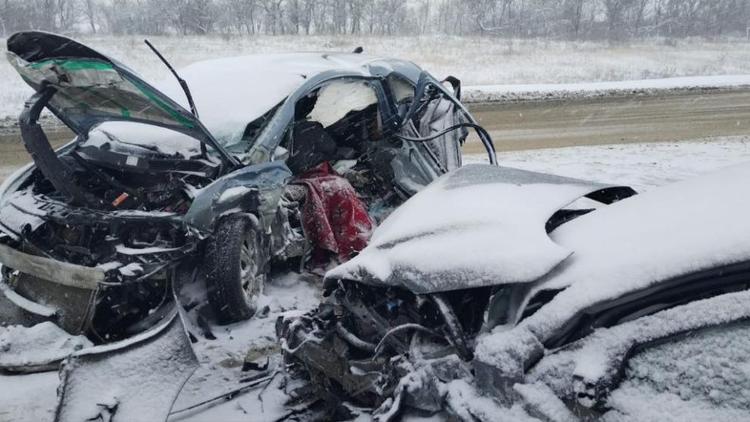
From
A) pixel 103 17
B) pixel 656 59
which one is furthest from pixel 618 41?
pixel 103 17

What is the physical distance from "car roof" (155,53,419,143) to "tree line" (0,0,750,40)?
33.7m

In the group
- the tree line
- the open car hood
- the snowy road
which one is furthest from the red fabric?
the tree line

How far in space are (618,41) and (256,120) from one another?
37.5 meters

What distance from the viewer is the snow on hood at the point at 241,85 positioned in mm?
4410

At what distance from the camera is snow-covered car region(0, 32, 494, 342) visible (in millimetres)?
3377

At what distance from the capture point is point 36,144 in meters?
3.59

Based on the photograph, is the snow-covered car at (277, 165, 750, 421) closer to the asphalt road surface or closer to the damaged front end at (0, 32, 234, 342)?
the damaged front end at (0, 32, 234, 342)

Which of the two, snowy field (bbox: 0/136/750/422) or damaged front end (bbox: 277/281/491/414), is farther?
snowy field (bbox: 0/136/750/422)

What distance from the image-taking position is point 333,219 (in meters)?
5.03

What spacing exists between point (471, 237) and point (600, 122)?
1146 cm

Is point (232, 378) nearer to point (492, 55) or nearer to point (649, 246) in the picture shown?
point (649, 246)

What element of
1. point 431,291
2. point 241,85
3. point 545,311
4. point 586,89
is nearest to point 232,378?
point 431,291

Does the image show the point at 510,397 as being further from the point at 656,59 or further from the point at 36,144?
the point at 656,59

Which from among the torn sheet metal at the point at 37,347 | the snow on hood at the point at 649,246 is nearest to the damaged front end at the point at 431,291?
the snow on hood at the point at 649,246
